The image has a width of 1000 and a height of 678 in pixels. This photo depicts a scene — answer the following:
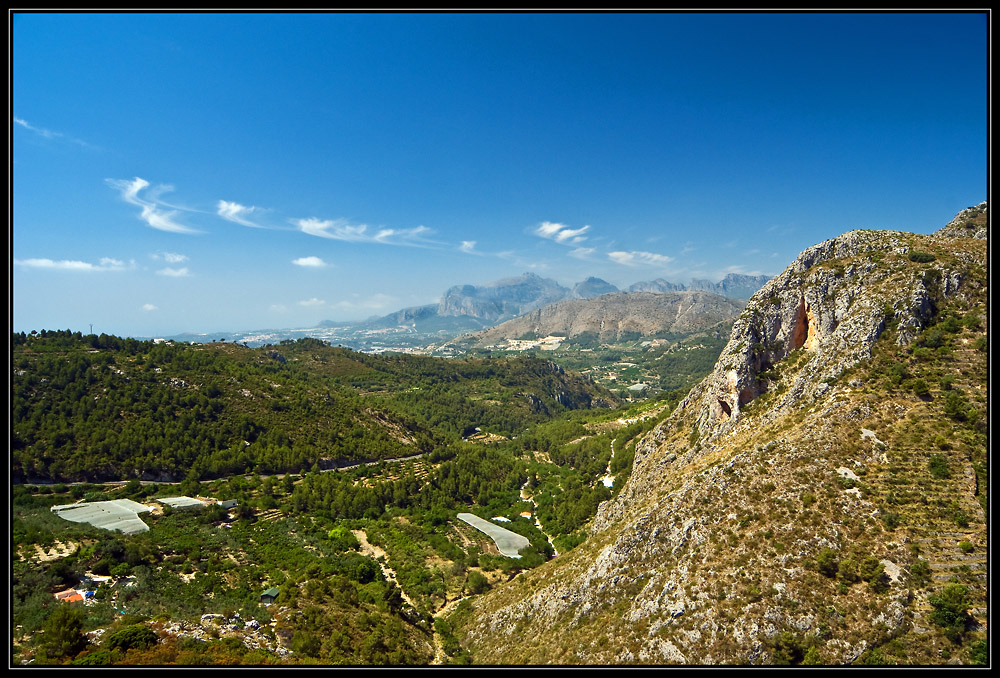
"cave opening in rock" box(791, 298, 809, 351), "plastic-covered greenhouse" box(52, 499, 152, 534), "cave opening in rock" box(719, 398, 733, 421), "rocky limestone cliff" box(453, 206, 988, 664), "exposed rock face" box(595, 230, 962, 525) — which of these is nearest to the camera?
"rocky limestone cliff" box(453, 206, 988, 664)

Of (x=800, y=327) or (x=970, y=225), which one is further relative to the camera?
(x=970, y=225)

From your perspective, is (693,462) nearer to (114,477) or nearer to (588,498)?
(588,498)

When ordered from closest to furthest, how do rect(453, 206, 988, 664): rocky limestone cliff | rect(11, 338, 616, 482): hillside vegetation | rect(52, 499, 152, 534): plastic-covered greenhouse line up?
rect(453, 206, 988, 664): rocky limestone cliff
rect(52, 499, 152, 534): plastic-covered greenhouse
rect(11, 338, 616, 482): hillside vegetation

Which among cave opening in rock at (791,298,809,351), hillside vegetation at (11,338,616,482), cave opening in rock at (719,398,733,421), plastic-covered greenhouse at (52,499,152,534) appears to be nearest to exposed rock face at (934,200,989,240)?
cave opening in rock at (791,298,809,351)

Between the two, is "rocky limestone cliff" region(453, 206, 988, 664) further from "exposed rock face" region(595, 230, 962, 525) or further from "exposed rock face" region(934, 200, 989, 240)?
"exposed rock face" region(934, 200, 989, 240)

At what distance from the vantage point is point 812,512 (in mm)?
26906

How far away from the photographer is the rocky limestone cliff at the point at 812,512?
878 inches

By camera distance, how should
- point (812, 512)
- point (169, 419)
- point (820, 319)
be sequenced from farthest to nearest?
1. point (169, 419)
2. point (820, 319)
3. point (812, 512)

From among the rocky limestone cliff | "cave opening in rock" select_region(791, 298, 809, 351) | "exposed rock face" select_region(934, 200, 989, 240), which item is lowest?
the rocky limestone cliff

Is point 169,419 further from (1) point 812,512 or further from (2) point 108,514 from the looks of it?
(1) point 812,512

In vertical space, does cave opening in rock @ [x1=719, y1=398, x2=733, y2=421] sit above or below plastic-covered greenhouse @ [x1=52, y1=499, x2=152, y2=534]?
above

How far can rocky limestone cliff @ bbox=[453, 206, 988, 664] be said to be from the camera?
22312mm

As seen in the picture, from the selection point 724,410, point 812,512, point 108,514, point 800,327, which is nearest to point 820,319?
point 800,327

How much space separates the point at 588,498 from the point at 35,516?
7477cm
